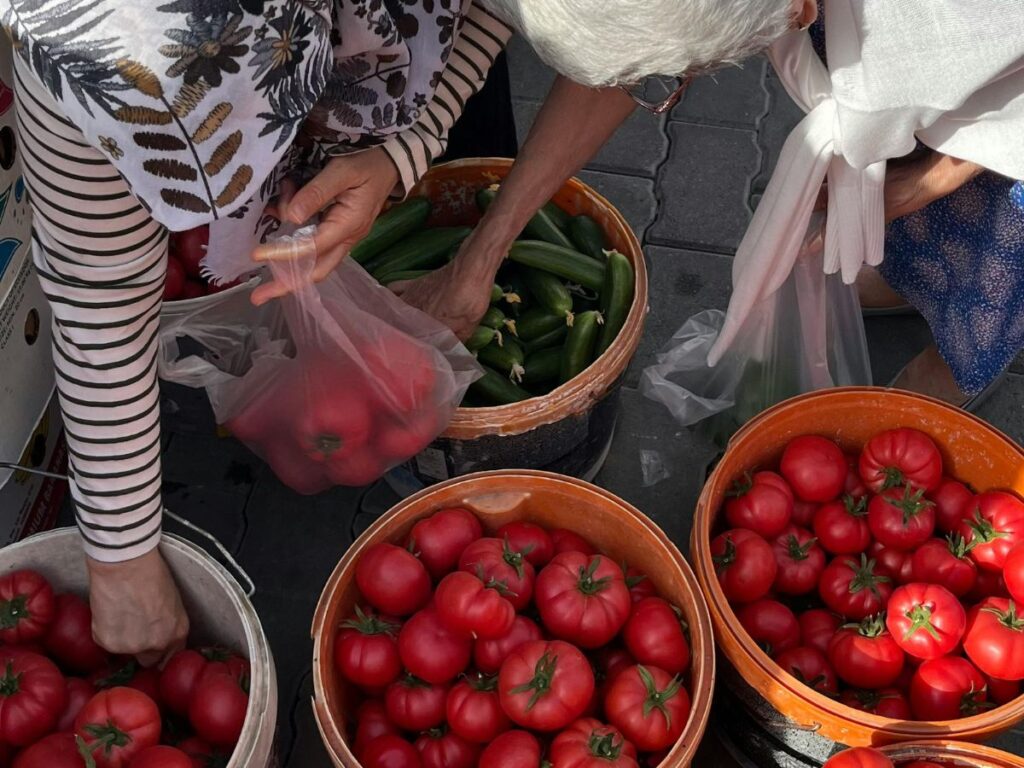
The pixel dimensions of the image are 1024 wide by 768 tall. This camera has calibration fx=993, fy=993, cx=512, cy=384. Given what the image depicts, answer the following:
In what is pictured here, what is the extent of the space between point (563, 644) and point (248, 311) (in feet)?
2.45

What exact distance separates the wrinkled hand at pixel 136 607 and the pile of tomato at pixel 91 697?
59 mm

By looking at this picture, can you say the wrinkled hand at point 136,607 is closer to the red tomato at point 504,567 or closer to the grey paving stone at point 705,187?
the red tomato at point 504,567

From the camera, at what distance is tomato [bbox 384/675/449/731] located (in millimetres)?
1446

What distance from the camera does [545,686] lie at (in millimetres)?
1354

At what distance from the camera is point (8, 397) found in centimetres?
166

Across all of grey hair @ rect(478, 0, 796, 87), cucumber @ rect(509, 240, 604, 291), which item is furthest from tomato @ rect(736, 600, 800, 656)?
grey hair @ rect(478, 0, 796, 87)

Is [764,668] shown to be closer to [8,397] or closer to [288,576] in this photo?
[288,576]

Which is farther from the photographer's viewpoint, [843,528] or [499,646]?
[843,528]

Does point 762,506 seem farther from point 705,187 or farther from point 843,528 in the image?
point 705,187

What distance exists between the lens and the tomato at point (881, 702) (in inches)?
59.1

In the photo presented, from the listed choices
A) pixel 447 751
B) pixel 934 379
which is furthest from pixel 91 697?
pixel 934 379

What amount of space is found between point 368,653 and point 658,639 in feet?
1.40

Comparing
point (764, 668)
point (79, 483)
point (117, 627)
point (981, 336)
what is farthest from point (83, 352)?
point (981, 336)

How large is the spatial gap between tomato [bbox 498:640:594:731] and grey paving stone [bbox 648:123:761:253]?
1.36m
